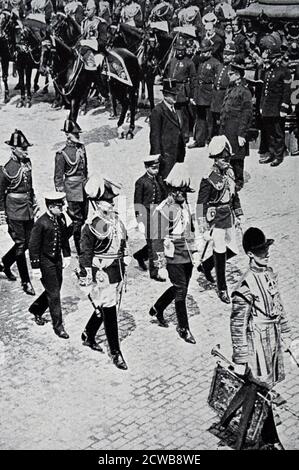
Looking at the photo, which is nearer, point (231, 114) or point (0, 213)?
point (0, 213)

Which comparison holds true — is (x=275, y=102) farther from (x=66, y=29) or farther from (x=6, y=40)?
(x=6, y=40)

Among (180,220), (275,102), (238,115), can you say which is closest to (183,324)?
(180,220)

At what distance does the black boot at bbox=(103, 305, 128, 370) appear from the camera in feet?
26.3

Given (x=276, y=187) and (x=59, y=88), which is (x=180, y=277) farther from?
(x=59, y=88)

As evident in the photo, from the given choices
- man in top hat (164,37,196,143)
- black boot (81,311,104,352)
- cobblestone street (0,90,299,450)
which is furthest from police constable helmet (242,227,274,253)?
man in top hat (164,37,196,143)

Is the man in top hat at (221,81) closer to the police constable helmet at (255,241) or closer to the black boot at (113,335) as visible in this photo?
the black boot at (113,335)

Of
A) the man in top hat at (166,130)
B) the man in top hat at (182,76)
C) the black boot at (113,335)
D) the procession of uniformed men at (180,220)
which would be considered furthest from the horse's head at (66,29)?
the black boot at (113,335)

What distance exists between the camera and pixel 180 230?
8.45 meters

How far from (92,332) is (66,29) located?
403 inches

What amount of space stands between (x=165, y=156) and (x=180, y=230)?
3.49 m

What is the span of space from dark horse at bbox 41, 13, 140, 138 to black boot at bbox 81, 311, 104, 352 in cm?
770

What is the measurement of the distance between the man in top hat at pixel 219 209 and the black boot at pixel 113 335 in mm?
1703

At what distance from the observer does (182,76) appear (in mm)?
14688
